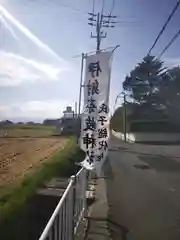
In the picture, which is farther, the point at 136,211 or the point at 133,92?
the point at 133,92

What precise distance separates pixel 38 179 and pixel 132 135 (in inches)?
1502

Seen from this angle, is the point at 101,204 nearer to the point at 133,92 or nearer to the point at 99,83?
the point at 99,83

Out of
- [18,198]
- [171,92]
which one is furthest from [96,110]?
[171,92]

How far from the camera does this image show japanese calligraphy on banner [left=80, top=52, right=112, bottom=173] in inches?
314

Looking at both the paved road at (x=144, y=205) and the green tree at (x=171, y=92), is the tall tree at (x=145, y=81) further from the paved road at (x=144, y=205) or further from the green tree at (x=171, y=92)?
the paved road at (x=144, y=205)

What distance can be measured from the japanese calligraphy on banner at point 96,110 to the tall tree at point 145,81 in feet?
154

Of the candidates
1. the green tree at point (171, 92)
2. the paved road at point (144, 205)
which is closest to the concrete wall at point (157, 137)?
the green tree at point (171, 92)

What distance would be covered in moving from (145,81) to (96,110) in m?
50.9

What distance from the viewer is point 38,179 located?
8.35m

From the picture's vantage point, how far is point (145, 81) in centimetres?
5775

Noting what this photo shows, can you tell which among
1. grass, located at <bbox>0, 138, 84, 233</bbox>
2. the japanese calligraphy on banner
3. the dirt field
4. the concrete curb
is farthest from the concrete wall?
the japanese calligraphy on banner

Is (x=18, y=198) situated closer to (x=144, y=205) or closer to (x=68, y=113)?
(x=144, y=205)

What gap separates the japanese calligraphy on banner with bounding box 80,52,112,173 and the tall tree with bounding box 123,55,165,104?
46883 mm

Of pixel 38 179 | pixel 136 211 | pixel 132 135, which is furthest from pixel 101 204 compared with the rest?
pixel 132 135
